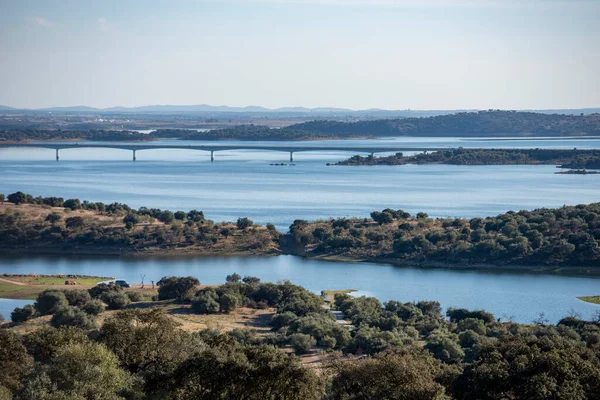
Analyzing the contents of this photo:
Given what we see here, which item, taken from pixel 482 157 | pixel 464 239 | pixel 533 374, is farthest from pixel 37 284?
pixel 482 157

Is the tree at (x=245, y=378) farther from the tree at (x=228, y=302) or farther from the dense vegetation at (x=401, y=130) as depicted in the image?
the dense vegetation at (x=401, y=130)

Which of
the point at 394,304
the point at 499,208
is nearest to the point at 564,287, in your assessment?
the point at 394,304

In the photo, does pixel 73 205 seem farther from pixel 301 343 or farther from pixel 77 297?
pixel 301 343

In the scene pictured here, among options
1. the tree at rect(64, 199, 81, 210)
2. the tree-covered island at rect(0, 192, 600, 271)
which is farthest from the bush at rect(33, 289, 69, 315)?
the tree at rect(64, 199, 81, 210)

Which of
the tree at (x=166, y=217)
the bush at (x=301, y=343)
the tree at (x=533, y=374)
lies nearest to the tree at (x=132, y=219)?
the tree at (x=166, y=217)

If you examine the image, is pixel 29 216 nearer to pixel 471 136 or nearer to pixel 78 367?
pixel 78 367

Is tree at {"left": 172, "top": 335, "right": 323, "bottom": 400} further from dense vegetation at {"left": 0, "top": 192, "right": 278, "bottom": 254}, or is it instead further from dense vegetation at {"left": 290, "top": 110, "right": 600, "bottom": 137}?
dense vegetation at {"left": 290, "top": 110, "right": 600, "bottom": 137}
